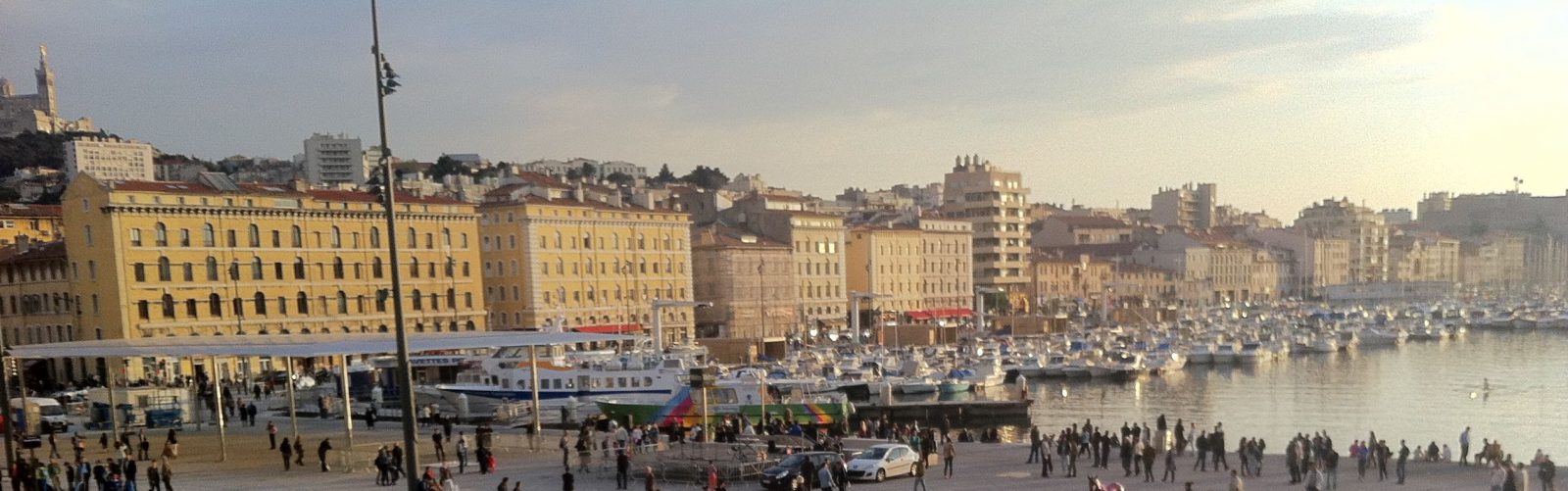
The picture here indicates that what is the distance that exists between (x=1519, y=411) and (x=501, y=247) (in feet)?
147

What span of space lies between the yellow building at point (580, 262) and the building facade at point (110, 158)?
2901 inches

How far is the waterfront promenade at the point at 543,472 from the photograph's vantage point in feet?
63.8

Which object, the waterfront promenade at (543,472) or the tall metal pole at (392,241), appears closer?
the tall metal pole at (392,241)

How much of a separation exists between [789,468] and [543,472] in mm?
4627

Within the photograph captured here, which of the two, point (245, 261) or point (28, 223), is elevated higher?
point (28, 223)

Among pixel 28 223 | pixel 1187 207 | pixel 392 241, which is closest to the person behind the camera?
pixel 392 241

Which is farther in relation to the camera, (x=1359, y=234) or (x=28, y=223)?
(x=1359, y=234)

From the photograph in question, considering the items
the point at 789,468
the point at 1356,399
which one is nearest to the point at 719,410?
the point at 789,468

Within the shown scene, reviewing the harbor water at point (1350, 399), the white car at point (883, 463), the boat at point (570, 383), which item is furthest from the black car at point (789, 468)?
the harbor water at point (1350, 399)

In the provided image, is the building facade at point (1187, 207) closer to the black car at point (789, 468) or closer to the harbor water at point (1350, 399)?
the harbor water at point (1350, 399)

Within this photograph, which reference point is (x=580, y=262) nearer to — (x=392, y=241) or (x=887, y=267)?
(x=887, y=267)

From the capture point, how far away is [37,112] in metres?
148

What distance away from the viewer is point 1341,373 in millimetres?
57875

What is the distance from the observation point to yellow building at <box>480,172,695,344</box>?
58906mm
